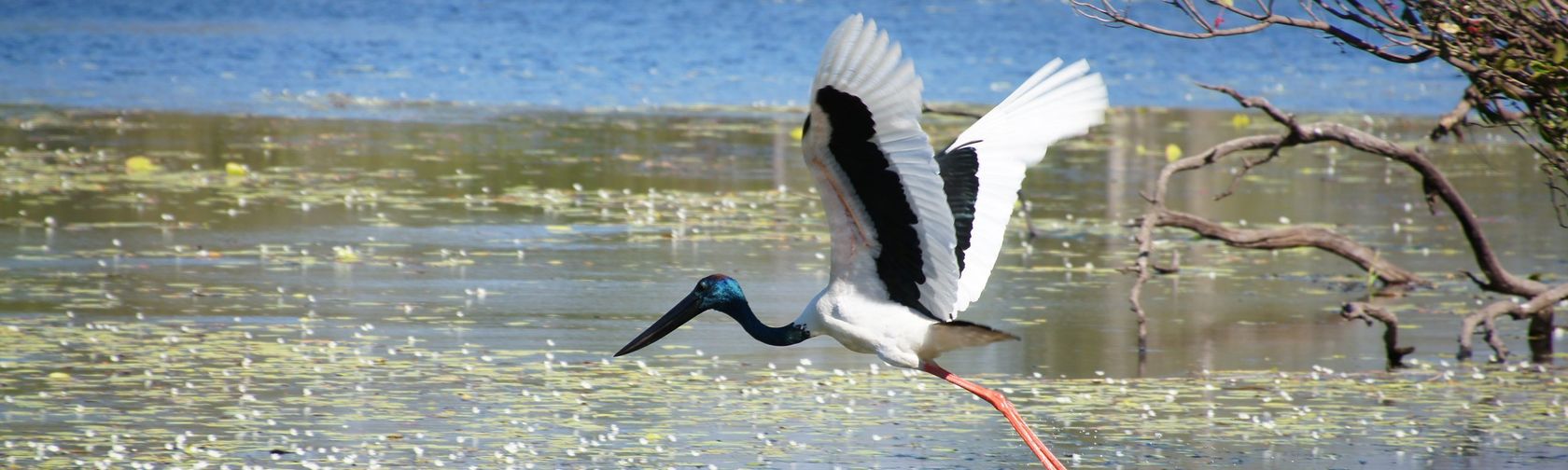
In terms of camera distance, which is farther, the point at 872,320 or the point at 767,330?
the point at 767,330

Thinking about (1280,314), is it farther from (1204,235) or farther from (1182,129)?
(1182,129)

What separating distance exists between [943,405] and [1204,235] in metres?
2.56

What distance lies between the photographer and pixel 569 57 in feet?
95.1

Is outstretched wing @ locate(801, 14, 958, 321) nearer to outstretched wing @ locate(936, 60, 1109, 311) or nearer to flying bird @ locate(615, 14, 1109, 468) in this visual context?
flying bird @ locate(615, 14, 1109, 468)

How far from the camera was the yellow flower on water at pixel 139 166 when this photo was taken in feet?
50.3

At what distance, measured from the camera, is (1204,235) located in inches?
396

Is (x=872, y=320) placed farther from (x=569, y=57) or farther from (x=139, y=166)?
(x=569, y=57)

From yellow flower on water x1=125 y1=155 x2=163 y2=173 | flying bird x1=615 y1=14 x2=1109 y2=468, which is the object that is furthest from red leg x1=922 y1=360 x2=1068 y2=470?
yellow flower on water x1=125 y1=155 x2=163 y2=173

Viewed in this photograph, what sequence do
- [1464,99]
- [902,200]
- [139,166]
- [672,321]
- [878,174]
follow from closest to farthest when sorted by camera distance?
[878,174] < [902,200] < [672,321] < [1464,99] < [139,166]

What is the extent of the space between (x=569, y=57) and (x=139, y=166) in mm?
13847

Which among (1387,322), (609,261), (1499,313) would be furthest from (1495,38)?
(609,261)

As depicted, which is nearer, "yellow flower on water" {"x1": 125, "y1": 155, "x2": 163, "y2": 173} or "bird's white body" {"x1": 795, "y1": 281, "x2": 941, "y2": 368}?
"bird's white body" {"x1": 795, "y1": 281, "x2": 941, "y2": 368}

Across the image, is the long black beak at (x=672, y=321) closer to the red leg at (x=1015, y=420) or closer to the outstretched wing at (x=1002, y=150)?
the red leg at (x=1015, y=420)

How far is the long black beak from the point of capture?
23.5 ft
